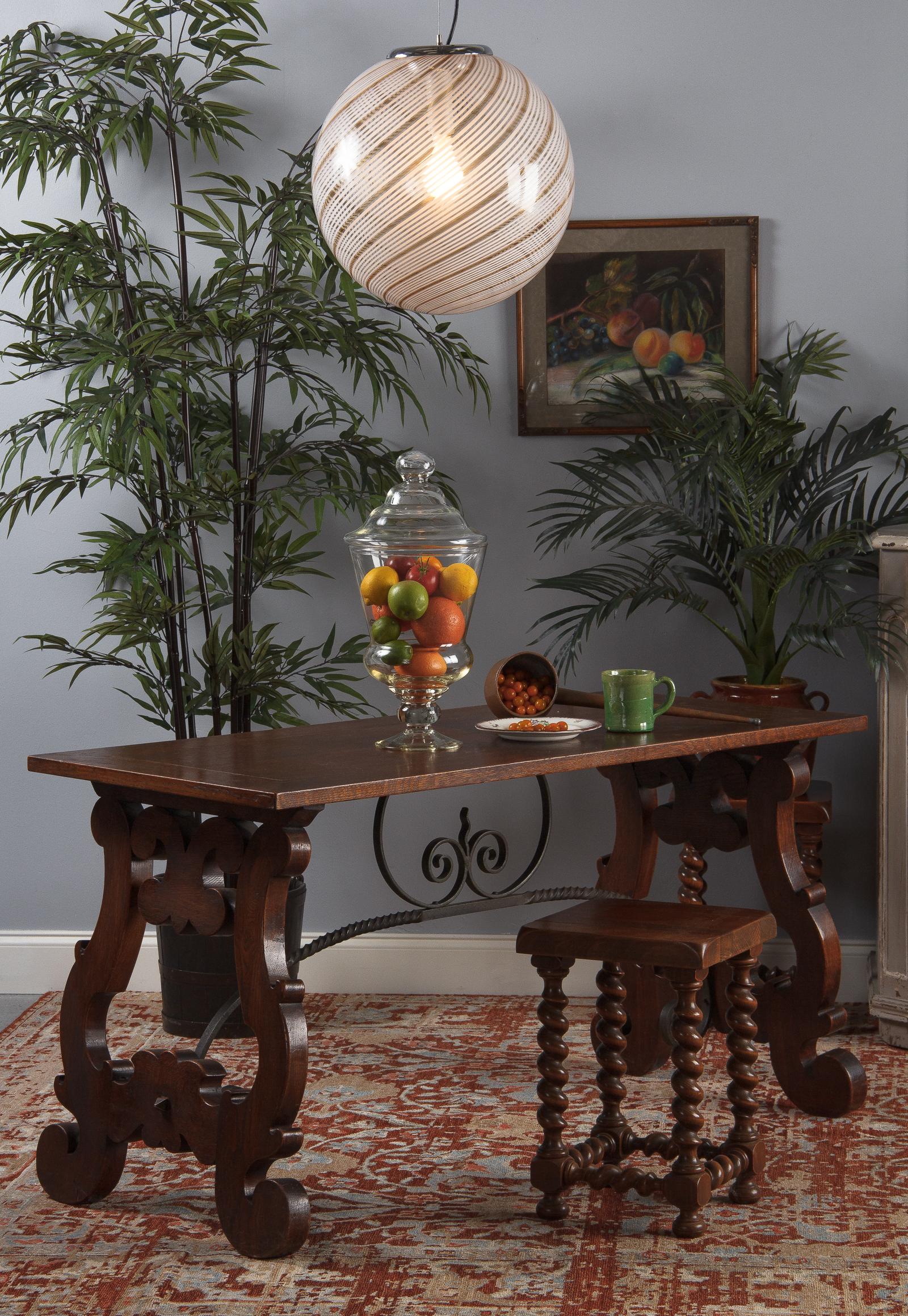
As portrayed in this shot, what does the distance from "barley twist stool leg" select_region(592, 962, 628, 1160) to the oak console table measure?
363mm

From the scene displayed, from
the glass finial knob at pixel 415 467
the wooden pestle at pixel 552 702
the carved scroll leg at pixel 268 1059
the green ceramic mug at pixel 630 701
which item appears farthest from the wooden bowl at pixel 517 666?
the carved scroll leg at pixel 268 1059

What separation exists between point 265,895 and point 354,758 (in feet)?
0.99

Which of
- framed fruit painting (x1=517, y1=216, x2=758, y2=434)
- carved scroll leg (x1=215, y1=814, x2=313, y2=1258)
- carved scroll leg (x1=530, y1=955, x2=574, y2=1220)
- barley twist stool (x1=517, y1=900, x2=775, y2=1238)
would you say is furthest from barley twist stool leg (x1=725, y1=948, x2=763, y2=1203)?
framed fruit painting (x1=517, y1=216, x2=758, y2=434)

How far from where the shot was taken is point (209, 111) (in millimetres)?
3713

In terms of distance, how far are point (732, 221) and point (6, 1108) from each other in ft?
9.45

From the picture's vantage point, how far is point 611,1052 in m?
2.67

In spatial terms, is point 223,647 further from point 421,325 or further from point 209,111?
point 209,111

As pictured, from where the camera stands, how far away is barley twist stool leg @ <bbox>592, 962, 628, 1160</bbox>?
8.64ft

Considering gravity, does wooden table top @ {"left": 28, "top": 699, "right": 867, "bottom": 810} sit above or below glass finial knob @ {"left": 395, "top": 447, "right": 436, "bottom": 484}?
below

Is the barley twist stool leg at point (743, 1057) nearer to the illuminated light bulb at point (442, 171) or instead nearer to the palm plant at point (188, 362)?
the palm plant at point (188, 362)

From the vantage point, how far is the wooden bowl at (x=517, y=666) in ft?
9.50

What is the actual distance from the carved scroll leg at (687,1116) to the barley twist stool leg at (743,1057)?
0.16 m

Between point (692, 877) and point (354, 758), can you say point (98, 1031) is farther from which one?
point (692, 877)

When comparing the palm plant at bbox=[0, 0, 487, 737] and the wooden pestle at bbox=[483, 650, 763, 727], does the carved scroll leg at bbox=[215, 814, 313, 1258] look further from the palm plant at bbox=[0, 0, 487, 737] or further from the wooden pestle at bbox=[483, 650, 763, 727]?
the palm plant at bbox=[0, 0, 487, 737]
